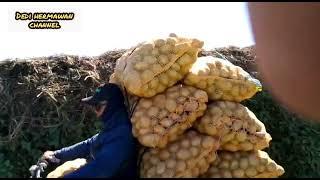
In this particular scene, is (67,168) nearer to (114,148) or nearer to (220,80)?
(114,148)

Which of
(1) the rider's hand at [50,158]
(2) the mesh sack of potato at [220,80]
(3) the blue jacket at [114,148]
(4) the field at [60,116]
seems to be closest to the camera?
(3) the blue jacket at [114,148]

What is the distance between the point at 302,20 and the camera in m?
0.66

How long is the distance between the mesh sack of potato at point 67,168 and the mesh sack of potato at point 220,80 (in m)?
0.70

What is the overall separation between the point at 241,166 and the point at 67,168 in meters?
0.86

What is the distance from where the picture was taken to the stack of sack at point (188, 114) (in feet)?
7.32

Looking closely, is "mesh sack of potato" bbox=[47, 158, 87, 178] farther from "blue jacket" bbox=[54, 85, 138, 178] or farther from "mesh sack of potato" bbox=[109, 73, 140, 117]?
"mesh sack of potato" bbox=[109, 73, 140, 117]

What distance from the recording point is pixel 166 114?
223 centimetres

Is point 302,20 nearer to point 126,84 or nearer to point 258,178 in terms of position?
point 126,84

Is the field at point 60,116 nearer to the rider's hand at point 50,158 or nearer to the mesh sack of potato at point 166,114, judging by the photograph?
the rider's hand at point 50,158

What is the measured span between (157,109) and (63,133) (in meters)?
2.54

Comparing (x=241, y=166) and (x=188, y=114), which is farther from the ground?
(x=188, y=114)

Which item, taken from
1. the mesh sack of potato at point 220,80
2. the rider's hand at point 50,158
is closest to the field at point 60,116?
the rider's hand at point 50,158

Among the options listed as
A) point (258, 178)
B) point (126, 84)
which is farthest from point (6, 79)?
point (258, 178)

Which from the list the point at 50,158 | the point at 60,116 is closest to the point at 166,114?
the point at 50,158
